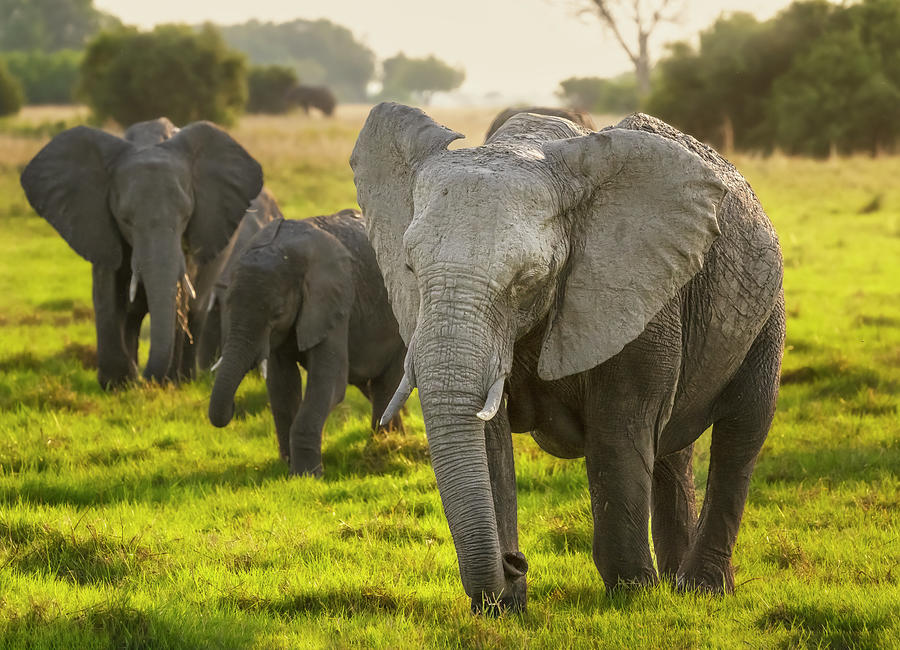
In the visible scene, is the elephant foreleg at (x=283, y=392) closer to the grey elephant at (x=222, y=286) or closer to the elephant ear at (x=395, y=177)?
the grey elephant at (x=222, y=286)

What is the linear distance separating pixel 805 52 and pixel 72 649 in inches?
1317

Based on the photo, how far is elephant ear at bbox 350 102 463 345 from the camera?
4742 mm

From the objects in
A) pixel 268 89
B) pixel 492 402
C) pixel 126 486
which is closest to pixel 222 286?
pixel 126 486

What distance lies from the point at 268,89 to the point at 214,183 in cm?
4318

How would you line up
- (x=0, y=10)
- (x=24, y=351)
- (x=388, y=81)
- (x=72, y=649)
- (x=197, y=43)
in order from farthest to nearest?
(x=388, y=81) → (x=0, y=10) → (x=197, y=43) → (x=24, y=351) → (x=72, y=649)

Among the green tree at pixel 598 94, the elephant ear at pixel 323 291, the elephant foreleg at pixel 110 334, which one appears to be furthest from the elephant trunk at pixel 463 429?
the green tree at pixel 598 94

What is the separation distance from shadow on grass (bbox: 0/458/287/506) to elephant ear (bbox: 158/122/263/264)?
132 inches

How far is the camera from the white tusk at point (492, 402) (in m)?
4.00

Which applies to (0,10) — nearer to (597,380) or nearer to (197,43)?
(197,43)

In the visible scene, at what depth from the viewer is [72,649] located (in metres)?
4.73

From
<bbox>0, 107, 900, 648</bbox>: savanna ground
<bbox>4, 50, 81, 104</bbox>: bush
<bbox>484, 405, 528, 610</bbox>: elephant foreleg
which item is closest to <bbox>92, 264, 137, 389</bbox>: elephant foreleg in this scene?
<bbox>0, 107, 900, 648</bbox>: savanna ground

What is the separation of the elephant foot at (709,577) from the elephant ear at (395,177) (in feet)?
6.04

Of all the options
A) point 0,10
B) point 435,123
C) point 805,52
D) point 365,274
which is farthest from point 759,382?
point 0,10

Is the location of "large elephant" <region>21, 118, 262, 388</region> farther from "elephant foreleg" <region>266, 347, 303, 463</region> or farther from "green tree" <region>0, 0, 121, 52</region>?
"green tree" <region>0, 0, 121, 52</region>
